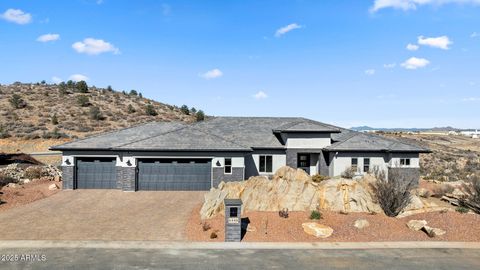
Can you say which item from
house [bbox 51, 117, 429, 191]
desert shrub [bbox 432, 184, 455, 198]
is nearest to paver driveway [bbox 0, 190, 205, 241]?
house [bbox 51, 117, 429, 191]

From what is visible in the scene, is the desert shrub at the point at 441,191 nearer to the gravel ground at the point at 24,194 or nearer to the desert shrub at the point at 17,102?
the gravel ground at the point at 24,194

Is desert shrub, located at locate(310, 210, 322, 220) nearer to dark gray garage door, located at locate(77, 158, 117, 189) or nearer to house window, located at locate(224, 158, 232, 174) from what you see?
house window, located at locate(224, 158, 232, 174)

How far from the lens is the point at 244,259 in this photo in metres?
15.1

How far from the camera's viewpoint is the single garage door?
29.3m

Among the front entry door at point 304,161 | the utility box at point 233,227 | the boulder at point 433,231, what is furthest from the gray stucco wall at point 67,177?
the boulder at point 433,231

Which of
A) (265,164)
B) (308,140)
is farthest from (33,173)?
(308,140)

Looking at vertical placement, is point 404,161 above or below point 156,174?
above

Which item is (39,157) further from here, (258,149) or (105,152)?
(258,149)

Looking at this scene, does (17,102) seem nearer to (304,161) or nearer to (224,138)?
(224,138)

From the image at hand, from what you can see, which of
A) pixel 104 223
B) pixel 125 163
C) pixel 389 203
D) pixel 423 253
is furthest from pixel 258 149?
pixel 423 253

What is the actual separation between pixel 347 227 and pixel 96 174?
1963 cm

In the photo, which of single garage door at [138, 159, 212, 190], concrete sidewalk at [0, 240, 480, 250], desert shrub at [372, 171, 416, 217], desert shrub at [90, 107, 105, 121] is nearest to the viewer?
concrete sidewalk at [0, 240, 480, 250]

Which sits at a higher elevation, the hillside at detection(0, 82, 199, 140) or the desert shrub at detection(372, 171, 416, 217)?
the hillside at detection(0, 82, 199, 140)

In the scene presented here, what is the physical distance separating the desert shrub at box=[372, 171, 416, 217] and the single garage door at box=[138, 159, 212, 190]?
12.9m
